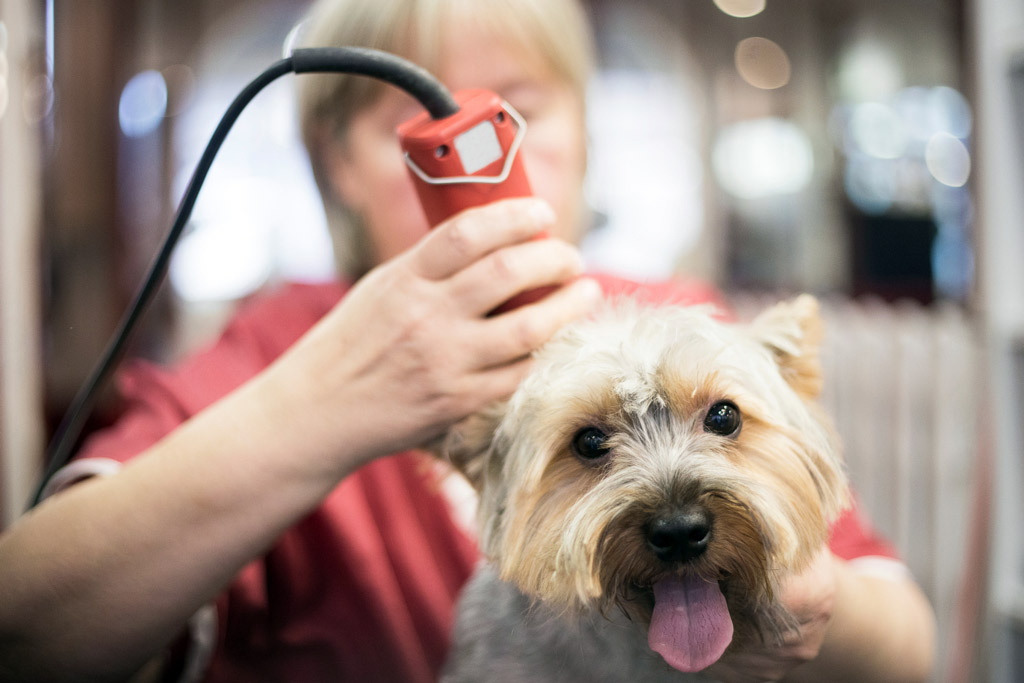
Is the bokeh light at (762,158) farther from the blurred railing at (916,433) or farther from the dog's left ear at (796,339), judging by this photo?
the dog's left ear at (796,339)

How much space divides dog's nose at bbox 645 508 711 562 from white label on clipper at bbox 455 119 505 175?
296mm

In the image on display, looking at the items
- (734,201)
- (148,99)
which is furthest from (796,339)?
(734,201)

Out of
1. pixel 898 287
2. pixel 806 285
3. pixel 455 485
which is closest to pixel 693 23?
pixel 806 285

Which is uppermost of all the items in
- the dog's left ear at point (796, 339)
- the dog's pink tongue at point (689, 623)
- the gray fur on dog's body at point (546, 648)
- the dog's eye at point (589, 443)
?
the dog's left ear at point (796, 339)

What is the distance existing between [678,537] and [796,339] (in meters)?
0.25

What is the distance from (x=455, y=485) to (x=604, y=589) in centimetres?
40

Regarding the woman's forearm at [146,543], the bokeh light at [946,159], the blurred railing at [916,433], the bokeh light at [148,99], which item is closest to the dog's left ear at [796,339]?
the woman's forearm at [146,543]

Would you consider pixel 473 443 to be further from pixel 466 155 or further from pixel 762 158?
pixel 762 158

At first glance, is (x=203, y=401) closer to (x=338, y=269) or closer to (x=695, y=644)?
(x=338, y=269)

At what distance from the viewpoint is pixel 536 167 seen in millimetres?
817

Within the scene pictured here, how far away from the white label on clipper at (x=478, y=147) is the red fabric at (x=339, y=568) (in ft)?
0.93

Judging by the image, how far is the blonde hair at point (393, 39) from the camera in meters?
0.75

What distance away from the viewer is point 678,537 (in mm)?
468

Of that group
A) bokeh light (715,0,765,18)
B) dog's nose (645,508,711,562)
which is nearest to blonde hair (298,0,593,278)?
dog's nose (645,508,711,562)
